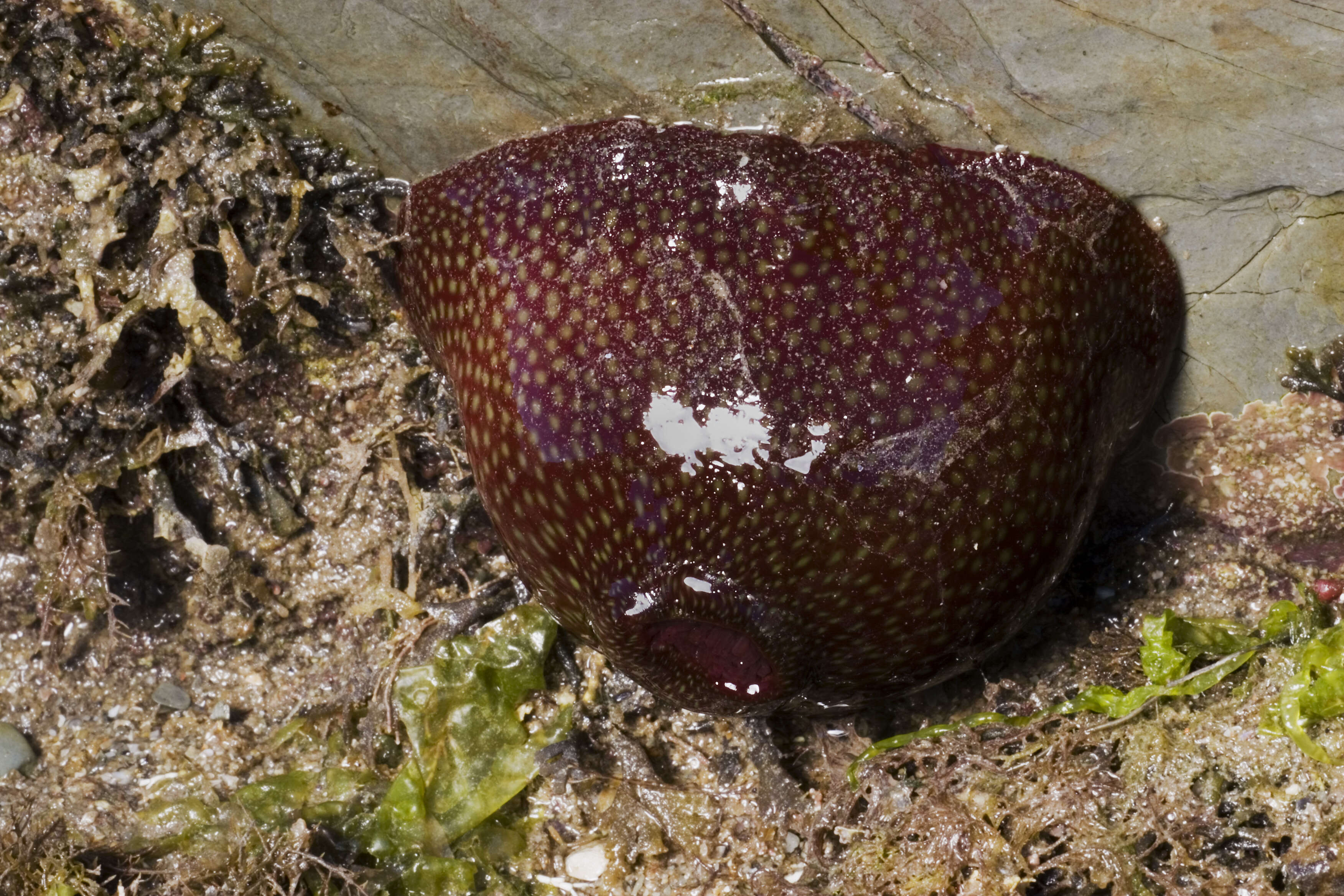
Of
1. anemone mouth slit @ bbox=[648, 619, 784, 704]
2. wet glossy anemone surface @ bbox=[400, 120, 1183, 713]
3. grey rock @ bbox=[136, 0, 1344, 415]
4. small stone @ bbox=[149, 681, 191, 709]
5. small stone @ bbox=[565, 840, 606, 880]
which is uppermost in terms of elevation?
grey rock @ bbox=[136, 0, 1344, 415]

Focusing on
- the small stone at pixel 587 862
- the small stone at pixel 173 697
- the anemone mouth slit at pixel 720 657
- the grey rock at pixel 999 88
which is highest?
the grey rock at pixel 999 88

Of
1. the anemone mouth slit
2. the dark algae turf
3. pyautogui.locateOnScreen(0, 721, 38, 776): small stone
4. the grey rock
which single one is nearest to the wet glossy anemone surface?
the anemone mouth slit

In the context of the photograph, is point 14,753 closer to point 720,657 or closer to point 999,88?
point 720,657

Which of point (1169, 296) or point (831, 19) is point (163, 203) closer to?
point (831, 19)

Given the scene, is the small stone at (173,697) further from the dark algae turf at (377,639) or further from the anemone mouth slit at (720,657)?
the anemone mouth slit at (720,657)

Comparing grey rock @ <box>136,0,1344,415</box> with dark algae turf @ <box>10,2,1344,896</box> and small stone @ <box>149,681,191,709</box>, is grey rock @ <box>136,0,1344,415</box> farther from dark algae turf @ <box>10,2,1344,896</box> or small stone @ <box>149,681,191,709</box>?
small stone @ <box>149,681,191,709</box>

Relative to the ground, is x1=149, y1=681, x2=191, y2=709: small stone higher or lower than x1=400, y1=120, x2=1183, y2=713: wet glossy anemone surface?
lower

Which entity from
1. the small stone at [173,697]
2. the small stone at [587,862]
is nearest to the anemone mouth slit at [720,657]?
the small stone at [587,862]

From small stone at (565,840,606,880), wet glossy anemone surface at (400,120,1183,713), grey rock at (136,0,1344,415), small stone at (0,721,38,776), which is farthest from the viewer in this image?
small stone at (0,721,38,776)

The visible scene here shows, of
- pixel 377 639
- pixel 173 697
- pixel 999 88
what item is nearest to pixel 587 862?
pixel 377 639
